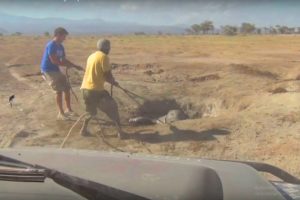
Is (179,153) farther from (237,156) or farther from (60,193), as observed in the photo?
(60,193)

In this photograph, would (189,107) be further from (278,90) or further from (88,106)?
(88,106)

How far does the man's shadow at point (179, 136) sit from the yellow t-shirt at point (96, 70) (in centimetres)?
105

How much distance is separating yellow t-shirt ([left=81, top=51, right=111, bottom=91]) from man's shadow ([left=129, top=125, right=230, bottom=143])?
1047 millimetres

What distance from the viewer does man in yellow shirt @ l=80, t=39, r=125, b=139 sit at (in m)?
10.0

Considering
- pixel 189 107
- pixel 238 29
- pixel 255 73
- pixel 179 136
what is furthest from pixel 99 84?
pixel 238 29

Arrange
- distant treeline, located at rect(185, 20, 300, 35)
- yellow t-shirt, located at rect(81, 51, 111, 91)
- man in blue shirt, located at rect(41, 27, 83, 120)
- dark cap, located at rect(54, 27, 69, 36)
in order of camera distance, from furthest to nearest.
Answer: distant treeline, located at rect(185, 20, 300, 35)
man in blue shirt, located at rect(41, 27, 83, 120)
dark cap, located at rect(54, 27, 69, 36)
yellow t-shirt, located at rect(81, 51, 111, 91)

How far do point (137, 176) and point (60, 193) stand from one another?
43 cm

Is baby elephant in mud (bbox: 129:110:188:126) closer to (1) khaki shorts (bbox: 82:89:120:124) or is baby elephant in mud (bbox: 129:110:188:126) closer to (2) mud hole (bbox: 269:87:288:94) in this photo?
(1) khaki shorts (bbox: 82:89:120:124)

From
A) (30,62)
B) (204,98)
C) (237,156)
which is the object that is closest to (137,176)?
(237,156)

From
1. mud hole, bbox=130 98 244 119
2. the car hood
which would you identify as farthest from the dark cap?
the car hood

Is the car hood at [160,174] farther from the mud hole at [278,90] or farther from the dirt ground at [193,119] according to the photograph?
the mud hole at [278,90]

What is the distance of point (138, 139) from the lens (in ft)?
33.6

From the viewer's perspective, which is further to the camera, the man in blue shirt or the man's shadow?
the man in blue shirt

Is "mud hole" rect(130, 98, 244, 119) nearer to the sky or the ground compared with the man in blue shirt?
nearer to the ground
